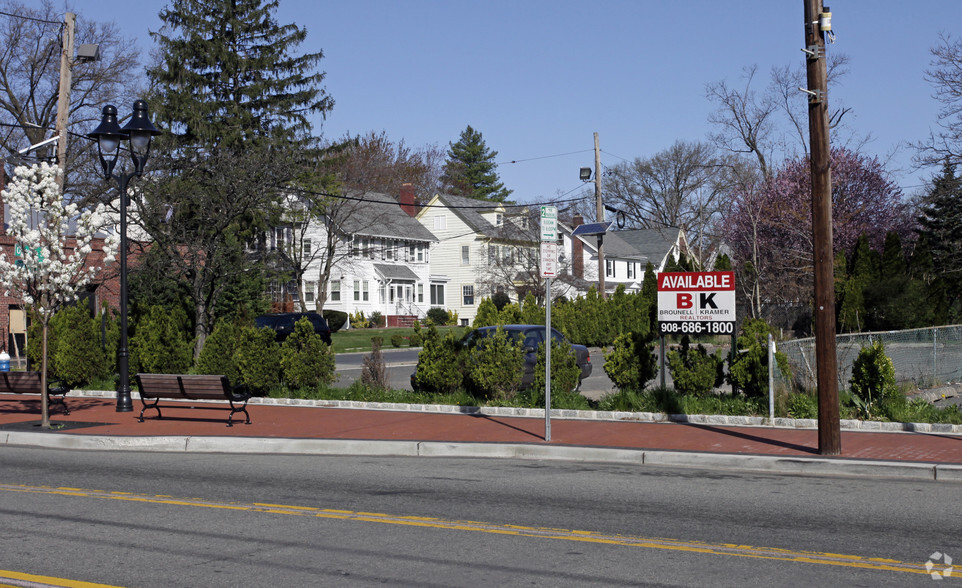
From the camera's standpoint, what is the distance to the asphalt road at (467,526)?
6.46 meters

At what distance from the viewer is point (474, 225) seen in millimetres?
68000

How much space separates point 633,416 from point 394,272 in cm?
4902

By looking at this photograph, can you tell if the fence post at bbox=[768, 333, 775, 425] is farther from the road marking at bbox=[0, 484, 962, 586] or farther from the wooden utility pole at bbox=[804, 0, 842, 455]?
the road marking at bbox=[0, 484, 962, 586]

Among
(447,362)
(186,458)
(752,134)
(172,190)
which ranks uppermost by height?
(752,134)

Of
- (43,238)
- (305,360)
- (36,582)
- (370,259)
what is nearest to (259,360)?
(305,360)

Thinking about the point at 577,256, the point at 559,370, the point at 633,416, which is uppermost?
the point at 577,256

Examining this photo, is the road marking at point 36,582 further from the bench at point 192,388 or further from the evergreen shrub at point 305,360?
the evergreen shrub at point 305,360

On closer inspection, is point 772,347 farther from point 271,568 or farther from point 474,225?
point 474,225

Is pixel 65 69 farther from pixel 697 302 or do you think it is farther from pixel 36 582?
pixel 36 582

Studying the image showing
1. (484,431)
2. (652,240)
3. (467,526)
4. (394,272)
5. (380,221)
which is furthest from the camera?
(652,240)

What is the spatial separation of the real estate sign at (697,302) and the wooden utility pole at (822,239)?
3846 mm

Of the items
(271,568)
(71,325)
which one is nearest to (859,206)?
(71,325)

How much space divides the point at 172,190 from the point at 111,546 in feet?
67.2

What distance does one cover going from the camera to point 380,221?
61.2m
